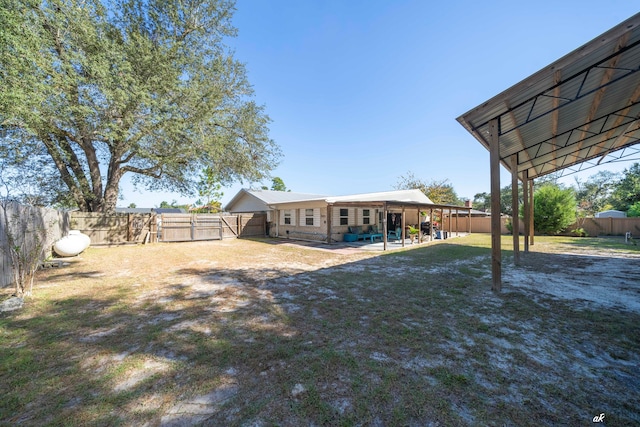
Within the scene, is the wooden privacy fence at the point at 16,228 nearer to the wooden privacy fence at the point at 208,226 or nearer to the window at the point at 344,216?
the wooden privacy fence at the point at 208,226

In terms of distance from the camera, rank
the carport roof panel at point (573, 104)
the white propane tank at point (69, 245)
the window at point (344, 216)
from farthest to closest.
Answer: the window at point (344, 216) < the white propane tank at point (69, 245) < the carport roof panel at point (573, 104)

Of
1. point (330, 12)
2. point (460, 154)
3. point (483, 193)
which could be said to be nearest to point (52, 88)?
point (330, 12)

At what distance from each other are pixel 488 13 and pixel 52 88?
14.1m

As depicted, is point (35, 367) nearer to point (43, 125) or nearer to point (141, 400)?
point (141, 400)

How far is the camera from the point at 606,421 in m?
1.78

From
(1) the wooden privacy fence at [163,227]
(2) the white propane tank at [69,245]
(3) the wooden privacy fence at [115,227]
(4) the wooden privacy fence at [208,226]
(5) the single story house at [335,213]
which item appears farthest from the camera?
(4) the wooden privacy fence at [208,226]

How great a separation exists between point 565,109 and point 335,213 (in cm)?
1027

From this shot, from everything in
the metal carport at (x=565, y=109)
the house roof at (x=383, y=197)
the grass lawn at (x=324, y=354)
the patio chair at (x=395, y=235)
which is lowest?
the grass lawn at (x=324, y=354)

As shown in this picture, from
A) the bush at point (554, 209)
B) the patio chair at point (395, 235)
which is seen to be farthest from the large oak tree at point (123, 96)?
the bush at point (554, 209)

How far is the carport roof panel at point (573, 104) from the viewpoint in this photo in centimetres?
364

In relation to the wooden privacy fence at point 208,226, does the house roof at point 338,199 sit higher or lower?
higher

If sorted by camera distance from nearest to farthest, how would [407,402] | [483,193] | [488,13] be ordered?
[407,402]
[488,13]
[483,193]

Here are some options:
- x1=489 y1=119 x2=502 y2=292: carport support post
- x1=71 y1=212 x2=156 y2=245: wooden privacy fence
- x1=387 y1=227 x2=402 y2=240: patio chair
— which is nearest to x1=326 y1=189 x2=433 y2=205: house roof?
x1=387 y1=227 x2=402 y2=240: patio chair

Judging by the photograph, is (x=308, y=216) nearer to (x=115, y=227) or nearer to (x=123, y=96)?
(x=123, y=96)
